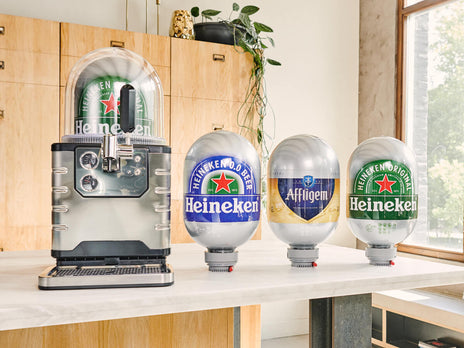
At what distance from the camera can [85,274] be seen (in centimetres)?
81

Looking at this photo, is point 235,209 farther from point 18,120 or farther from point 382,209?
point 18,120

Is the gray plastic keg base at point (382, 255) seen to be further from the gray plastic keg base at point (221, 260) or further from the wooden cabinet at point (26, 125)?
the wooden cabinet at point (26, 125)

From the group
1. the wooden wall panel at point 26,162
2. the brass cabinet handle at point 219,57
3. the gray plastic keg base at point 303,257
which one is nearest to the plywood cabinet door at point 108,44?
the wooden wall panel at point 26,162

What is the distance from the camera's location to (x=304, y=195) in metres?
1.03

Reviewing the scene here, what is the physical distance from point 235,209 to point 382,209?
35 centimetres

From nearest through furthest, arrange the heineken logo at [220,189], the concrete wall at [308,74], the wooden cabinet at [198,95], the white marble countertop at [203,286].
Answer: the white marble countertop at [203,286] → the heineken logo at [220,189] → the wooden cabinet at [198,95] → the concrete wall at [308,74]

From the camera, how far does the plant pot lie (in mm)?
3383

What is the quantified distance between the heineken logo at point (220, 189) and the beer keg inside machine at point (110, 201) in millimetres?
83

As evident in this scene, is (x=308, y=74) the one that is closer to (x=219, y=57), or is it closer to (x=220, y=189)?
(x=219, y=57)

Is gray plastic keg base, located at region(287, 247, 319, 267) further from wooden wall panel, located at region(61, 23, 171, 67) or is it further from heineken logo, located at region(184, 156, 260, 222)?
wooden wall panel, located at region(61, 23, 171, 67)

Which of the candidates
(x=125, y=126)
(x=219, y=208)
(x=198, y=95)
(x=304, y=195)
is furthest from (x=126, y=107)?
(x=198, y=95)

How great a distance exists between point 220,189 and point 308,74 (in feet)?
11.7

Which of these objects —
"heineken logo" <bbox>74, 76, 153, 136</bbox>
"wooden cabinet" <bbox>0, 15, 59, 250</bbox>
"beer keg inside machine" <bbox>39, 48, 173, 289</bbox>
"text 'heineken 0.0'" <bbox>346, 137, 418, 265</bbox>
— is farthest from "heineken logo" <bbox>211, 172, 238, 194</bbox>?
"wooden cabinet" <bbox>0, 15, 59, 250</bbox>

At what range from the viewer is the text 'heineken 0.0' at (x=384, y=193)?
3.51 ft
